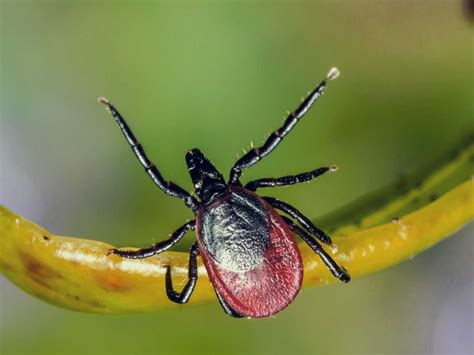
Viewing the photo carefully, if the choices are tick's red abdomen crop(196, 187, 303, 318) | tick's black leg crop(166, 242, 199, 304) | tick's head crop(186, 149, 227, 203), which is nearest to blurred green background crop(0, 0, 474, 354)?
tick's head crop(186, 149, 227, 203)

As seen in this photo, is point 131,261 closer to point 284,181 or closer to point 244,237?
point 244,237

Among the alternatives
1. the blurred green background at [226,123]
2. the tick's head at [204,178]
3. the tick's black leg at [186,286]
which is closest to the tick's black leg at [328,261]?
the tick's black leg at [186,286]

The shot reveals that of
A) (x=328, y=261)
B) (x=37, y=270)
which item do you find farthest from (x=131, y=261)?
(x=328, y=261)

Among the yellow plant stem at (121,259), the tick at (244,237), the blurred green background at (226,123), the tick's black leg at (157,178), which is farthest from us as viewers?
the blurred green background at (226,123)

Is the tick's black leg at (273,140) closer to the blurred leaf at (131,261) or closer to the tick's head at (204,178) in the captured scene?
the tick's head at (204,178)

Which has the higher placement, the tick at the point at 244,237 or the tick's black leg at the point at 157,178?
the tick's black leg at the point at 157,178

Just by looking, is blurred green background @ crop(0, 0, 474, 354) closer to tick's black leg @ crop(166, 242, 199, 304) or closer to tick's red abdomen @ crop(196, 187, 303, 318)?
tick's red abdomen @ crop(196, 187, 303, 318)

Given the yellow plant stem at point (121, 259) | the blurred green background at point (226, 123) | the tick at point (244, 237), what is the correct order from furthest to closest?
1. the blurred green background at point (226, 123)
2. the tick at point (244, 237)
3. the yellow plant stem at point (121, 259)

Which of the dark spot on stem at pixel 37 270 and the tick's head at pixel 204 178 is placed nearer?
the dark spot on stem at pixel 37 270
